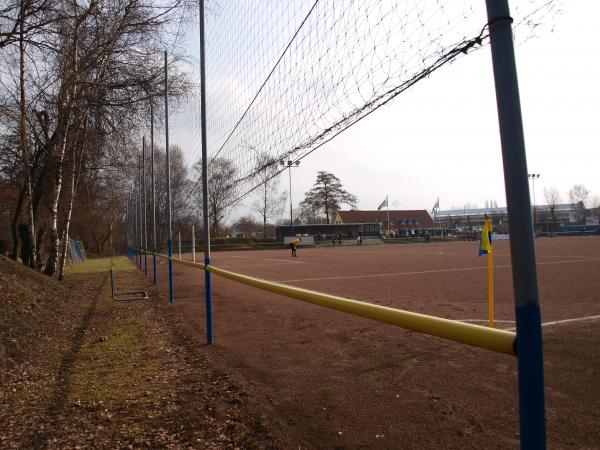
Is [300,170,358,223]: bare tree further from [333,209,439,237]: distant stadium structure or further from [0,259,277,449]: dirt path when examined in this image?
[0,259,277,449]: dirt path

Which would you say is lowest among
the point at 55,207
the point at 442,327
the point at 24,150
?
the point at 442,327

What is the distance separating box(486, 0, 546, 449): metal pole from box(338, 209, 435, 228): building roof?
8308cm

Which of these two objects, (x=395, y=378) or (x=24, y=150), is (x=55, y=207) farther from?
(x=395, y=378)

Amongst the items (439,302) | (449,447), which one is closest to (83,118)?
(439,302)

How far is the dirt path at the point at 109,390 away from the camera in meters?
3.33

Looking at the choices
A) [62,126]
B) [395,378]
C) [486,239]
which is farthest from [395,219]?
[395,378]

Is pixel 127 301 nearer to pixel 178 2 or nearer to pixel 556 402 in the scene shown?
pixel 178 2

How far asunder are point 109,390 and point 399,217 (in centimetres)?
8745

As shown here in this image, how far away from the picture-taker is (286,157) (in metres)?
6.92

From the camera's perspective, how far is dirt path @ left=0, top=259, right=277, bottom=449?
3.33m

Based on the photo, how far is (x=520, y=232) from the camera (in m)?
1.55

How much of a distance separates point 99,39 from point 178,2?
171cm

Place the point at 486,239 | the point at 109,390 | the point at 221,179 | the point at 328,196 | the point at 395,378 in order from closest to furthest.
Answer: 1. the point at 109,390
2. the point at 395,378
3. the point at 486,239
4. the point at 221,179
5. the point at 328,196

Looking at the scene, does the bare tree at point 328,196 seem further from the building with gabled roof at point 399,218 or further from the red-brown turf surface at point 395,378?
the red-brown turf surface at point 395,378
